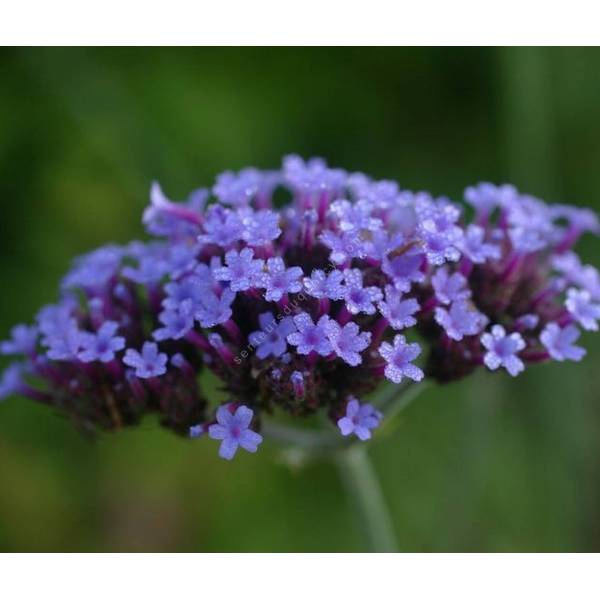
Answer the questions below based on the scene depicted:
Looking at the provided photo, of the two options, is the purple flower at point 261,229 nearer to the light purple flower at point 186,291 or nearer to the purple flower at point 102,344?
the light purple flower at point 186,291

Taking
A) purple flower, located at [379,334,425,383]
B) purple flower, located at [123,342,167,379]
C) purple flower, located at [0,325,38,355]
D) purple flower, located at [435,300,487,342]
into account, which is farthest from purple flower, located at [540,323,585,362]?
purple flower, located at [0,325,38,355]

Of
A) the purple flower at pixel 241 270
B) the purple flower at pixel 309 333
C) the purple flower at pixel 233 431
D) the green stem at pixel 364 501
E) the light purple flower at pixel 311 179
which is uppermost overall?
the light purple flower at pixel 311 179

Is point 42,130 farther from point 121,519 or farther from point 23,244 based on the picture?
point 121,519

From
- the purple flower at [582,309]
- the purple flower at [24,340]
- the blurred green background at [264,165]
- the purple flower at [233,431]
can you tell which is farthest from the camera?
the blurred green background at [264,165]

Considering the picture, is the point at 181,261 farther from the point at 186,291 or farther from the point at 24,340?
the point at 24,340

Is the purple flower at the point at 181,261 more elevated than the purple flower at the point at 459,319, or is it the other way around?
the purple flower at the point at 181,261

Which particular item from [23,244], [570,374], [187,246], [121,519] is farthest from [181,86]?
[570,374]

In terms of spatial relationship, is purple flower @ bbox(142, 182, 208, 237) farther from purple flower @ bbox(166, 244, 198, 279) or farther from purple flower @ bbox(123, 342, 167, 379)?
purple flower @ bbox(123, 342, 167, 379)

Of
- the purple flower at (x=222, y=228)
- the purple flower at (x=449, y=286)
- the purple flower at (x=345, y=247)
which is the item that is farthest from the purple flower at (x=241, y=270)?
the purple flower at (x=449, y=286)
